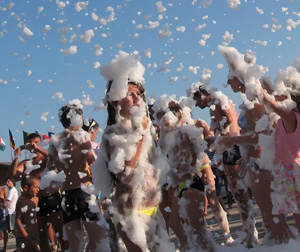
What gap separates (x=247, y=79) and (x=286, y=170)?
82cm

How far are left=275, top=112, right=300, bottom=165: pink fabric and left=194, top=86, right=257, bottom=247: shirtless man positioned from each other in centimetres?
187

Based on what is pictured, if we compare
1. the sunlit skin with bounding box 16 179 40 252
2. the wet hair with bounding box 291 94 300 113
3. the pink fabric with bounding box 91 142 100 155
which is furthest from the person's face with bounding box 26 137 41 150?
the wet hair with bounding box 291 94 300 113

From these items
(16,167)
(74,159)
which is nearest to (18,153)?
→ (16,167)

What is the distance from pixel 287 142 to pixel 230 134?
6.80 feet

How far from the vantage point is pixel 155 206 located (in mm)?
3150

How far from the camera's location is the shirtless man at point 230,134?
5164mm

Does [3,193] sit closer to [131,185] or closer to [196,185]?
[196,185]

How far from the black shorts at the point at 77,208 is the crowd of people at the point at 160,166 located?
11mm

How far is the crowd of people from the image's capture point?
3.12 m

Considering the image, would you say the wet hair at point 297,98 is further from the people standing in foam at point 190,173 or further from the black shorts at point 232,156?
the black shorts at point 232,156

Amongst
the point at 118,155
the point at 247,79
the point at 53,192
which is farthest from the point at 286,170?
the point at 53,192

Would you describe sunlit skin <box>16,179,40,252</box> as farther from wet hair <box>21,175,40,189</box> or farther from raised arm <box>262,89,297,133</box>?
raised arm <box>262,89,297,133</box>

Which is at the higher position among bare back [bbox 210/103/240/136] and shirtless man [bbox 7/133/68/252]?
bare back [bbox 210/103/240/136]

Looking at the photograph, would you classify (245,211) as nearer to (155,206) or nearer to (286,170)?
(286,170)
